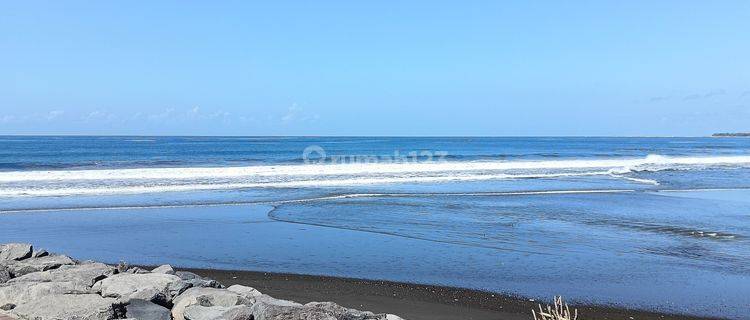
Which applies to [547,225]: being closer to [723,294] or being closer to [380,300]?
[723,294]

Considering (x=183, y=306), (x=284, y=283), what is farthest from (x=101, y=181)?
(x=183, y=306)

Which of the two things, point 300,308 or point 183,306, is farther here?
point 183,306

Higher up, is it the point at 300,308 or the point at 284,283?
the point at 300,308

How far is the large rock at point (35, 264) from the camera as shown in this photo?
7518 millimetres

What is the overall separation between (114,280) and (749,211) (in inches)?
628

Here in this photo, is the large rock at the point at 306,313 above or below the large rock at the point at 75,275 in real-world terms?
above

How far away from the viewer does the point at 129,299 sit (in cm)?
592

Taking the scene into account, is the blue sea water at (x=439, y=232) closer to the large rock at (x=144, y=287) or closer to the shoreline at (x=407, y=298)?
the shoreline at (x=407, y=298)

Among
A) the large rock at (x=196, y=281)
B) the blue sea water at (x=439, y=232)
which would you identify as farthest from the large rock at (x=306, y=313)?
the blue sea water at (x=439, y=232)

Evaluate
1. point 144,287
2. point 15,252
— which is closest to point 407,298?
point 144,287

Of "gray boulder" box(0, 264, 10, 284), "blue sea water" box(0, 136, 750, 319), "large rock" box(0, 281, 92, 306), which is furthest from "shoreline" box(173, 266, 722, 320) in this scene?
"gray boulder" box(0, 264, 10, 284)

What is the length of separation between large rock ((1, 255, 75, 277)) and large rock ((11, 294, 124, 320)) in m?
1.88

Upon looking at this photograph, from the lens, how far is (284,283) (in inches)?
323

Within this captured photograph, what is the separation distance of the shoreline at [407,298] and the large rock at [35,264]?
1879mm
